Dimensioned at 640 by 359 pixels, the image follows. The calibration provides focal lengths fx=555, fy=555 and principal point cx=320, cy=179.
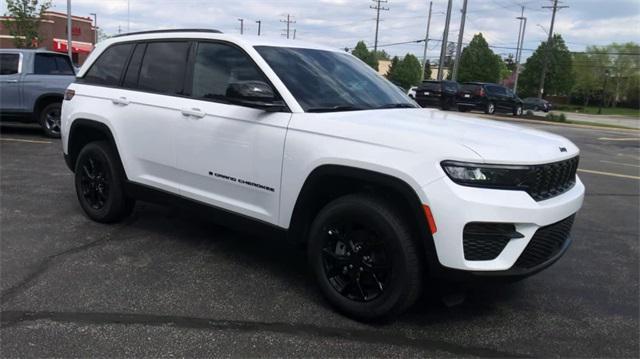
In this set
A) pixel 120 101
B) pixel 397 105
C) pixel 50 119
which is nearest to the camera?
pixel 397 105

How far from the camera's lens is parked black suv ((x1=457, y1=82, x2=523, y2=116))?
30344 millimetres

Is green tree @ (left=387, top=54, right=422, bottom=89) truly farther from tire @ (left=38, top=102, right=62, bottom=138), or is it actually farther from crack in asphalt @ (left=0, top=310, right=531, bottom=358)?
crack in asphalt @ (left=0, top=310, right=531, bottom=358)

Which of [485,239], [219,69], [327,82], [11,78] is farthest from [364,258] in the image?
[11,78]

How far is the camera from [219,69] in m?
4.33

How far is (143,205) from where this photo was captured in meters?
6.30

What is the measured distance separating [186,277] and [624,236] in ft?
15.0

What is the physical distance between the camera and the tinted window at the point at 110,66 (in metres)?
5.16

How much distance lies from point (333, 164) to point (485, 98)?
2868 cm

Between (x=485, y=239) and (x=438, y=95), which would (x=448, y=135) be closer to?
(x=485, y=239)

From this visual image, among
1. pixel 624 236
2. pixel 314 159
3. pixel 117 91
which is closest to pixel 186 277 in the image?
pixel 314 159

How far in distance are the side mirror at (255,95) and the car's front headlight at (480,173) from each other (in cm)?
130

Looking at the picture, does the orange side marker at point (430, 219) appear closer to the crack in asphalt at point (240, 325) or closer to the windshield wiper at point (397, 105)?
the crack in asphalt at point (240, 325)

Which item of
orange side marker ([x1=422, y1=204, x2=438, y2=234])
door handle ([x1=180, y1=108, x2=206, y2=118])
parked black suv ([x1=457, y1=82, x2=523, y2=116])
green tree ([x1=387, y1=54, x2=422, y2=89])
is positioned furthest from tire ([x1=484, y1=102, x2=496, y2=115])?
green tree ([x1=387, y1=54, x2=422, y2=89])

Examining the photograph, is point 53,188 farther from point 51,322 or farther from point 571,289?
point 571,289
